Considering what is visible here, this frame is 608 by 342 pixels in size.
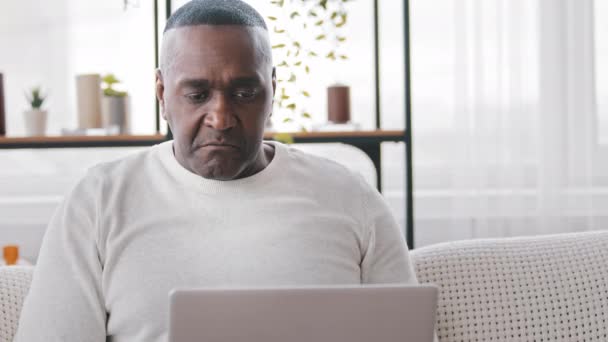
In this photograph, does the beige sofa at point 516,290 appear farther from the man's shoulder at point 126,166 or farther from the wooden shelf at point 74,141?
the wooden shelf at point 74,141

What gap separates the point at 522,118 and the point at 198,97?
214 centimetres

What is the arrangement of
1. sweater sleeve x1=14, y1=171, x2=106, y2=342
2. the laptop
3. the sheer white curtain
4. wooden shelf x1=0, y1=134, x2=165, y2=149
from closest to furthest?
the laptop
sweater sleeve x1=14, y1=171, x2=106, y2=342
wooden shelf x1=0, y1=134, x2=165, y2=149
the sheer white curtain

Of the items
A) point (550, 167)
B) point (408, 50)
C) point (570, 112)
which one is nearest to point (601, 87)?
point (570, 112)

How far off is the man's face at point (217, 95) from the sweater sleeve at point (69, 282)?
7.1 inches

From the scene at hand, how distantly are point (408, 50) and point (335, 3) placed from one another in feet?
1.31

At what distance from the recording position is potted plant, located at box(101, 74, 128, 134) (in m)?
2.65

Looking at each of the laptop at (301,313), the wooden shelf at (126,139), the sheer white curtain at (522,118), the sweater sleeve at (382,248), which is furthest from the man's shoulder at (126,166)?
the sheer white curtain at (522,118)

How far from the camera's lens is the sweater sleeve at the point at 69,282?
3.75 ft

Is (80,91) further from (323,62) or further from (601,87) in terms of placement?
(601,87)

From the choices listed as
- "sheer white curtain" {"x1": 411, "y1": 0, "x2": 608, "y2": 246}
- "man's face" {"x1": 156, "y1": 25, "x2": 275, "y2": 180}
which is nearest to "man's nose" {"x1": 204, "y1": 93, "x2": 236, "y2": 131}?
"man's face" {"x1": 156, "y1": 25, "x2": 275, "y2": 180}

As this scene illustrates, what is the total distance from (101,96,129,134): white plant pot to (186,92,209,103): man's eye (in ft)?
4.77

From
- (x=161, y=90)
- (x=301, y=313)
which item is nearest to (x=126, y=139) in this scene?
(x=161, y=90)

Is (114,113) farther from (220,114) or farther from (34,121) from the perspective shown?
(220,114)

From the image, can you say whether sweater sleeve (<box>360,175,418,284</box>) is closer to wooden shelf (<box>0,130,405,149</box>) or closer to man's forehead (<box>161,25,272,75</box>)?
man's forehead (<box>161,25,272,75</box>)
